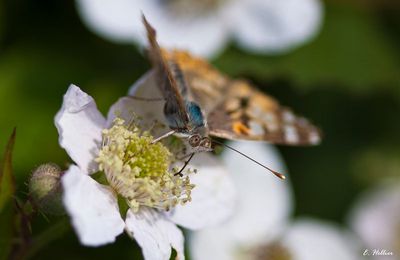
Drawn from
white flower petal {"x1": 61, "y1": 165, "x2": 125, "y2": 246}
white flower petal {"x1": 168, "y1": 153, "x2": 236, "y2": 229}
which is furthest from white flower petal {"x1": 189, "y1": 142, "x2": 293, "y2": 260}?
white flower petal {"x1": 61, "y1": 165, "x2": 125, "y2": 246}

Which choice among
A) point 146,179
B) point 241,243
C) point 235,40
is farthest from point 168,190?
point 235,40

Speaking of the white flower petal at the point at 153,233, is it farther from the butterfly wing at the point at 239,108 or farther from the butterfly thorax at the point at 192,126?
the butterfly wing at the point at 239,108

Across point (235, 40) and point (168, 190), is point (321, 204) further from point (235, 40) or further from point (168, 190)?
point (168, 190)

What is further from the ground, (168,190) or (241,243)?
(168,190)

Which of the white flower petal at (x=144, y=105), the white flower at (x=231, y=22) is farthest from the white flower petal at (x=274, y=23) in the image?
the white flower petal at (x=144, y=105)

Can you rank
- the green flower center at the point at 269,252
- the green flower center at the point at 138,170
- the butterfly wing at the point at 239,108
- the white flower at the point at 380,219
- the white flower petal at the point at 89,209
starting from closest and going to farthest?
the white flower petal at the point at 89,209 < the green flower center at the point at 138,170 < the butterfly wing at the point at 239,108 < the green flower center at the point at 269,252 < the white flower at the point at 380,219

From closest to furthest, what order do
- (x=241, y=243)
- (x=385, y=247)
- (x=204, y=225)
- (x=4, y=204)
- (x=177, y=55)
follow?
(x=4, y=204) < (x=204, y=225) < (x=177, y=55) < (x=241, y=243) < (x=385, y=247)

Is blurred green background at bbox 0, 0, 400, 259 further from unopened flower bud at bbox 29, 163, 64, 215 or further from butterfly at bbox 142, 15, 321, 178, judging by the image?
unopened flower bud at bbox 29, 163, 64, 215
